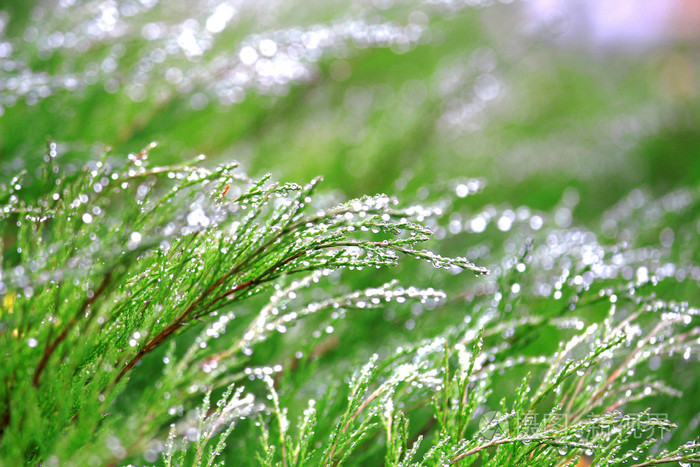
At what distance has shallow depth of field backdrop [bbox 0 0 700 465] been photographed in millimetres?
506

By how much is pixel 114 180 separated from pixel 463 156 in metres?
0.72

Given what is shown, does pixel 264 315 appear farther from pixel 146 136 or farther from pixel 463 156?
pixel 463 156

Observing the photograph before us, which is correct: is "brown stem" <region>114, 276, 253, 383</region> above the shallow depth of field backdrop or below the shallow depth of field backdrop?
below

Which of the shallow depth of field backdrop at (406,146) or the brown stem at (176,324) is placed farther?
the shallow depth of field backdrop at (406,146)

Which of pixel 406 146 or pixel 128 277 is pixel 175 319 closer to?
pixel 128 277

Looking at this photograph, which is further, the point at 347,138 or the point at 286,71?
the point at 347,138

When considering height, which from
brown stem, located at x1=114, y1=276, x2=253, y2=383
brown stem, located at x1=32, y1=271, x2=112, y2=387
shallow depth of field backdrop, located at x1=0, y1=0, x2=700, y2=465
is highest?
shallow depth of field backdrop, located at x1=0, y1=0, x2=700, y2=465

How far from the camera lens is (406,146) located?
88cm

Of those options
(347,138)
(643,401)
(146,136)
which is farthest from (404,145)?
(643,401)

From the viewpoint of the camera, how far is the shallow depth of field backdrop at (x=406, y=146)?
0.51 meters

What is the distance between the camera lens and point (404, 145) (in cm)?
88

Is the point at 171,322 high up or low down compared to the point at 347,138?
down

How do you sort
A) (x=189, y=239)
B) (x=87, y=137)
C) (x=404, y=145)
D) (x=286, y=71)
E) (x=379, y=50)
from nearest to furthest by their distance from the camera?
1. (x=189, y=239)
2. (x=87, y=137)
3. (x=286, y=71)
4. (x=404, y=145)
5. (x=379, y=50)

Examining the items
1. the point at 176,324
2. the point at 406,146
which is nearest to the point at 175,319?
the point at 176,324
